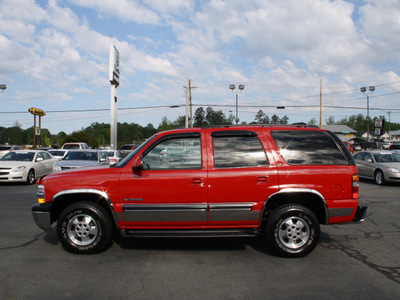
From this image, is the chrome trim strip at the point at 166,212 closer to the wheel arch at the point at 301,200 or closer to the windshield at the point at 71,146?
the wheel arch at the point at 301,200

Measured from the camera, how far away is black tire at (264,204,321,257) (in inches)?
191

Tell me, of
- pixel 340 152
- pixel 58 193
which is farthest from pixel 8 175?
pixel 340 152

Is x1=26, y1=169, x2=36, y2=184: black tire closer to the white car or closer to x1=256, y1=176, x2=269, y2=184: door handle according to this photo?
the white car

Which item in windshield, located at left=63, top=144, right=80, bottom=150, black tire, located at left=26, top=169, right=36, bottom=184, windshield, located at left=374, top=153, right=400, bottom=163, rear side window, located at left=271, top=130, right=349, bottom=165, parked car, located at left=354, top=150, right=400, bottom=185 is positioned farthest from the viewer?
windshield, located at left=63, top=144, right=80, bottom=150

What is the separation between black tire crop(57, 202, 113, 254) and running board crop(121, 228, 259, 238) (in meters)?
0.32

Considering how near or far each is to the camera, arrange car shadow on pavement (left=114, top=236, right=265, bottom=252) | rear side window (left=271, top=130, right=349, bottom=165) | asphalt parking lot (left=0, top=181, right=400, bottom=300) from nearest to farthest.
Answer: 1. asphalt parking lot (left=0, top=181, right=400, bottom=300)
2. rear side window (left=271, top=130, right=349, bottom=165)
3. car shadow on pavement (left=114, top=236, right=265, bottom=252)

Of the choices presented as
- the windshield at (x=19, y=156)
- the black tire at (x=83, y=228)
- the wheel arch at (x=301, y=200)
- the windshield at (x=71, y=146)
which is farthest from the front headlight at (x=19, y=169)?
the windshield at (x=71, y=146)

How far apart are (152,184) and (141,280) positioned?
130 centimetres

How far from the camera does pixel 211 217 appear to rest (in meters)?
4.82

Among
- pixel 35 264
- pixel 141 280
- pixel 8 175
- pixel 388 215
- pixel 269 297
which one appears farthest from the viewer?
pixel 8 175

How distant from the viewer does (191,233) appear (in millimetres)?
4789

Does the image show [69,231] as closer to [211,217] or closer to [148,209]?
[148,209]

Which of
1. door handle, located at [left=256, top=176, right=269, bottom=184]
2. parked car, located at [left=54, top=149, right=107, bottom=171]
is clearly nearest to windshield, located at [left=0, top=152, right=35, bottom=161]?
parked car, located at [left=54, top=149, right=107, bottom=171]

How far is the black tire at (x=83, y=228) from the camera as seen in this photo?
491cm
